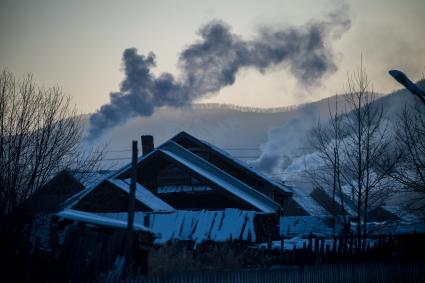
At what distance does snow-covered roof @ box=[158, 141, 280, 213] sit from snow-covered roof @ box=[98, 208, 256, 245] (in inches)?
105

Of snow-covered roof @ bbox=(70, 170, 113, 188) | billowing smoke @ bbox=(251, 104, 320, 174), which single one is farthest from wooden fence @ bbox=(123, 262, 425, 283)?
billowing smoke @ bbox=(251, 104, 320, 174)

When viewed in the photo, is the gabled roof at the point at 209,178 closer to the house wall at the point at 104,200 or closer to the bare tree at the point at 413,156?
the house wall at the point at 104,200

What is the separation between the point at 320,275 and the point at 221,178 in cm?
1326

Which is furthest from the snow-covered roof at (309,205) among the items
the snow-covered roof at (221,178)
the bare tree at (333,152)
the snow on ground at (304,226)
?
the snow-covered roof at (221,178)

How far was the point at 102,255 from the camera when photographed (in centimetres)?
1183

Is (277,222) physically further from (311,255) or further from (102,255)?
(102,255)

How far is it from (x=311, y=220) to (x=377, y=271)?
19997mm

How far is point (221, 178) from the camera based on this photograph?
27984 millimetres

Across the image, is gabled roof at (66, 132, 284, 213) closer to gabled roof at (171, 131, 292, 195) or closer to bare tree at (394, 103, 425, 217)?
gabled roof at (171, 131, 292, 195)

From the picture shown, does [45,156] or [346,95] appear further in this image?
[346,95]

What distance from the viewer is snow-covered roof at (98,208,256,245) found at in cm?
2203

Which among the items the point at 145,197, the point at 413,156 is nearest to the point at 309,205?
the point at 145,197

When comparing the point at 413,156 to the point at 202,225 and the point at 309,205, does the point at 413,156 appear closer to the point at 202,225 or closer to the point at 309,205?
the point at 202,225

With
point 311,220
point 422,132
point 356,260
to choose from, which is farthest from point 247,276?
point 311,220
